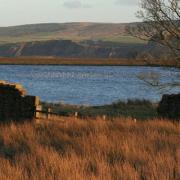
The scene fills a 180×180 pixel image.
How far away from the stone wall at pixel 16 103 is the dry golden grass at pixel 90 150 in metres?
3.62

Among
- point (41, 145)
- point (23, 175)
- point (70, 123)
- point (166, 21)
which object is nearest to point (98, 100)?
point (166, 21)

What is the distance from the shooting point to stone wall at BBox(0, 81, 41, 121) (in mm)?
21987

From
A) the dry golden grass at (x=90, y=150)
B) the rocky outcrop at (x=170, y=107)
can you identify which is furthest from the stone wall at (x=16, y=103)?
the rocky outcrop at (x=170, y=107)

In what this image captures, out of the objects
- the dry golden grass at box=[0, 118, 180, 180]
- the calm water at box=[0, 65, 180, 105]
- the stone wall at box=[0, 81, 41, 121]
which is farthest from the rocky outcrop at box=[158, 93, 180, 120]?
the dry golden grass at box=[0, 118, 180, 180]

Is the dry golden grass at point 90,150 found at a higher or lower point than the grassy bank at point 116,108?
higher

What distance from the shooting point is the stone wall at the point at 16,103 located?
72.1 feet

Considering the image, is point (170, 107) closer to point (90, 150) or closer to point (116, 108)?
point (116, 108)

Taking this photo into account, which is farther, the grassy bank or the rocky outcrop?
the grassy bank

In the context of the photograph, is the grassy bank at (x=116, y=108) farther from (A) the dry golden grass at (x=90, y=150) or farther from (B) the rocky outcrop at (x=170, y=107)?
(A) the dry golden grass at (x=90, y=150)

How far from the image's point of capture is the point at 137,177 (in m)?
10.2

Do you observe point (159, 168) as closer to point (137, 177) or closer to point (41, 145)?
point (137, 177)

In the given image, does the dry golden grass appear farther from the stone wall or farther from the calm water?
the calm water

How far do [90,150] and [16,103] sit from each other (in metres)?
10.1

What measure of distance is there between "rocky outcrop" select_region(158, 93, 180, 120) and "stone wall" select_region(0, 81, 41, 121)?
5.15m
